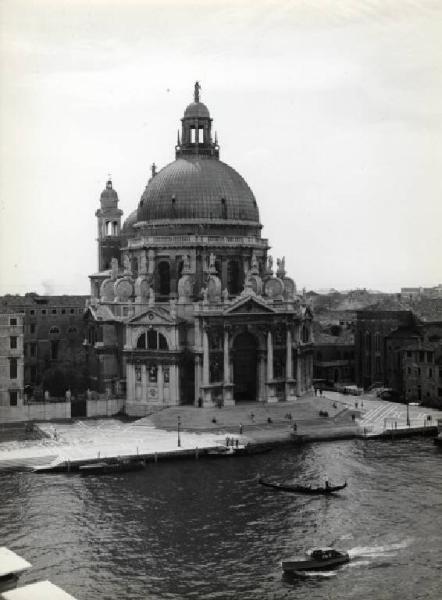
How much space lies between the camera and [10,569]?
133 ft

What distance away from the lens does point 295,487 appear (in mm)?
58219

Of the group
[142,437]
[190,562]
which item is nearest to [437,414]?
[142,437]

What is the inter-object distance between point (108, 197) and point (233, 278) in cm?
2259

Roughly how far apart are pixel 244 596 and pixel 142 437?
32930 mm

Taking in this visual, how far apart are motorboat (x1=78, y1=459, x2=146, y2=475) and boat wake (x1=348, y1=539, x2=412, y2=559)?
68.0 feet

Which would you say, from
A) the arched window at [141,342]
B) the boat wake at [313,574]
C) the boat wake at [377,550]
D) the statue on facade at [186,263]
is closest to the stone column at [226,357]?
the arched window at [141,342]

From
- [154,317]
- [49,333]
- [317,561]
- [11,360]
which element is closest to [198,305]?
[154,317]

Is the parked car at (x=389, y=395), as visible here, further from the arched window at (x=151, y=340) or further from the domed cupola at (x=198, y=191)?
the arched window at (x=151, y=340)

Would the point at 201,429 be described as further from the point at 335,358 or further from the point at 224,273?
the point at 335,358

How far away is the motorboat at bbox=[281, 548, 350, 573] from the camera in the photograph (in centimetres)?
4425

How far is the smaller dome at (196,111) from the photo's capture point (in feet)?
307

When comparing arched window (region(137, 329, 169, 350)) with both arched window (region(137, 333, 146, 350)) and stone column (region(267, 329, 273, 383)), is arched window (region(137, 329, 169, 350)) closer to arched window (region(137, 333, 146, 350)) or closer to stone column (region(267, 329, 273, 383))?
arched window (region(137, 333, 146, 350))

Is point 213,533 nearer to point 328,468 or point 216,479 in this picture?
point 216,479

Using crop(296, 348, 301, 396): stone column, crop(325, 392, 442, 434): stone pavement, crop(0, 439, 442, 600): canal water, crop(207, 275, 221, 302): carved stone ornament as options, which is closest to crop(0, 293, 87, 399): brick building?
crop(207, 275, 221, 302): carved stone ornament
